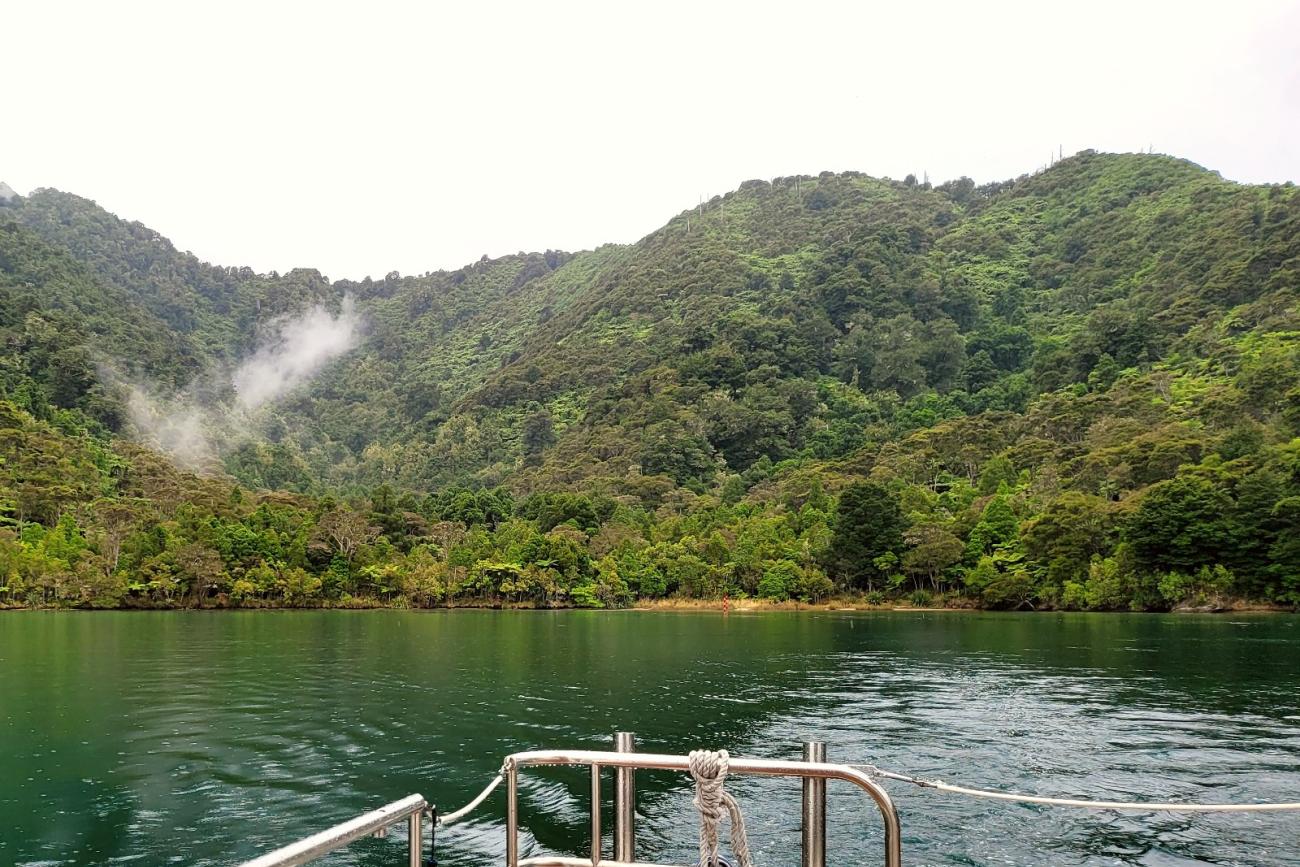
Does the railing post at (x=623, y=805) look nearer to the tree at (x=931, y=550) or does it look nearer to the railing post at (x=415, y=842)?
the railing post at (x=415, y=842)

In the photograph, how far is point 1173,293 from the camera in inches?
5290

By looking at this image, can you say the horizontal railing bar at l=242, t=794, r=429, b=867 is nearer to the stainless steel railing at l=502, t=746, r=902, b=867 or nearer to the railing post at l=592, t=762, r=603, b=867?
the stainless steel railing at l=502, t=746, r=902, b=867

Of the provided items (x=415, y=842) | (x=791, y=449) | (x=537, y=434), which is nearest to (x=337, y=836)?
(x=415, y=842)

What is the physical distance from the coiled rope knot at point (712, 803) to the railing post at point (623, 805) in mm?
337

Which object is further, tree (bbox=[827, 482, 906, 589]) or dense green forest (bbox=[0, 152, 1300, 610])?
tree (bbox=[827, 482, 906, 589])

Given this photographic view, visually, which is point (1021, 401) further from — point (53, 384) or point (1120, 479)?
point (53, 384)

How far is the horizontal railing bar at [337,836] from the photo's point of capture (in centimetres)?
328

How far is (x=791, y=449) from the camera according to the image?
139000 mm

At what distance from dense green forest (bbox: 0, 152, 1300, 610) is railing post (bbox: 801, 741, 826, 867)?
64.0m

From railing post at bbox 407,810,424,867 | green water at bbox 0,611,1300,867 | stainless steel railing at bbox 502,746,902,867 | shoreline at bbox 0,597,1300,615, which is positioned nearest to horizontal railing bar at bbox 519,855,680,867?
stainless steel railing at bbox 502,746,902,867

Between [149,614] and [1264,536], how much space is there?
73830mm

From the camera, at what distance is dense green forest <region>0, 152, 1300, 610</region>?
7181 cm

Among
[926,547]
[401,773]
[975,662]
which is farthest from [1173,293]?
[401,773]

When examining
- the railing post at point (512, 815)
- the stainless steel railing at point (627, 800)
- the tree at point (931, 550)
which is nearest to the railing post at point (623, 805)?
the stainless steel railing at point (627, 800)
